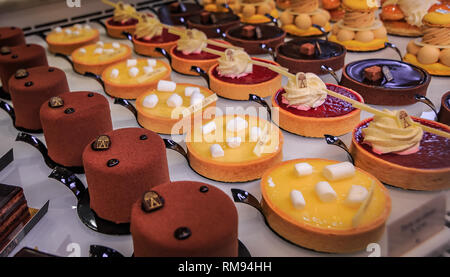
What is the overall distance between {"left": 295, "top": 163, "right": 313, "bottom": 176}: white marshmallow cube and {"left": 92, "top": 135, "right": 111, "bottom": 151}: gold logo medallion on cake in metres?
0.82

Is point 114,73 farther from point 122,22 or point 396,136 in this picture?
point 396,136

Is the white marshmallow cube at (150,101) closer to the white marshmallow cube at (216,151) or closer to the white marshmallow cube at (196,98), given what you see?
the white marshmallow cube at (196,98)

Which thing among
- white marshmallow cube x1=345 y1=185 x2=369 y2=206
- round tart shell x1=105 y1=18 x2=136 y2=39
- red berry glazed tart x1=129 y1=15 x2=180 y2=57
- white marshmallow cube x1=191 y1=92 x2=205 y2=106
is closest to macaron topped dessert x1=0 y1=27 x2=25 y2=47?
round tart shell x1=105 y1=18 x2=136 y2=39

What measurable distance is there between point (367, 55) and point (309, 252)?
7.63ft

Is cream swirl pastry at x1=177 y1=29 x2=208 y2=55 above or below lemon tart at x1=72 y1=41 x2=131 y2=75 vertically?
above

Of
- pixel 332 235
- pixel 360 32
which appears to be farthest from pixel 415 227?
pixel 360 32

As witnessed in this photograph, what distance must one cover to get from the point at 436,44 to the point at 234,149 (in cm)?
191

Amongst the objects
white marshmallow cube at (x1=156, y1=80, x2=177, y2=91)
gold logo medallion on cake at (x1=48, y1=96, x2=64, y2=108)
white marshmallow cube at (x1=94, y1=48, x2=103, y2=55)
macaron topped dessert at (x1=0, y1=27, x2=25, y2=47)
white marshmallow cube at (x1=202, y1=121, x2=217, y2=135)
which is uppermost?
macaron topped dessert at (x1=0, y1=27, x2=25, y2=47)

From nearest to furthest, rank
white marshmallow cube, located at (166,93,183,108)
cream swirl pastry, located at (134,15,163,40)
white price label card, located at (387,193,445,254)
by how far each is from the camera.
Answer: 1. white price label card, located at (387,193,445,254)
2. white marshmallow cube, located at (166,93,183,108)
3. cream swirl pastry, located at (134,15,163,40)

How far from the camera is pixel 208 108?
2.46 metres

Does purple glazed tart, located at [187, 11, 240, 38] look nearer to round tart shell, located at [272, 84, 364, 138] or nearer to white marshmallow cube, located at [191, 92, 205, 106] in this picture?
white marshmallow cube, located at [191, 92, 205, 106]

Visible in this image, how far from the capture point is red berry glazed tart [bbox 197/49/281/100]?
2.69 m
